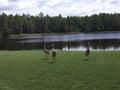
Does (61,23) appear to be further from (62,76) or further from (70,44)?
(62,76)

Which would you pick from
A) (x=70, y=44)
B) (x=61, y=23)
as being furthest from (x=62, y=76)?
(x=61, y=23)

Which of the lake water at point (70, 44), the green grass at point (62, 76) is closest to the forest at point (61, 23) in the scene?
the lake water at point (70, 44)

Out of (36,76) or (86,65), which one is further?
Result: (86,65)

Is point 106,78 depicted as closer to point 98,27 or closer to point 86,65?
point 86,65

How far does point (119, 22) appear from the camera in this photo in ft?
550

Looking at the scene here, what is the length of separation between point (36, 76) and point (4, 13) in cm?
14886

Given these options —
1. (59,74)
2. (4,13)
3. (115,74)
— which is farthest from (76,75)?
(4,13)

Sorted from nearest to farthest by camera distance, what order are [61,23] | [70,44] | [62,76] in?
[62,76], [70,44], [61,23]

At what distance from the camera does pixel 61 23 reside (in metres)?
174

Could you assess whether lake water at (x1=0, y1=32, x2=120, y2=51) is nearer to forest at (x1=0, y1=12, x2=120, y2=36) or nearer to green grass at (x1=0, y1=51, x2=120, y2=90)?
green grass at (x1=0, y1=51, x2=120, y2=90)

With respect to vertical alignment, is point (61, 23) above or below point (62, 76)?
above

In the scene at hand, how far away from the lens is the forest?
515 feet

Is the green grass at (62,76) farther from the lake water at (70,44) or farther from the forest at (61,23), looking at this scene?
the forest at (61,23)

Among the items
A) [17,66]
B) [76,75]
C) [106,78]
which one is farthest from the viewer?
[17,66]
